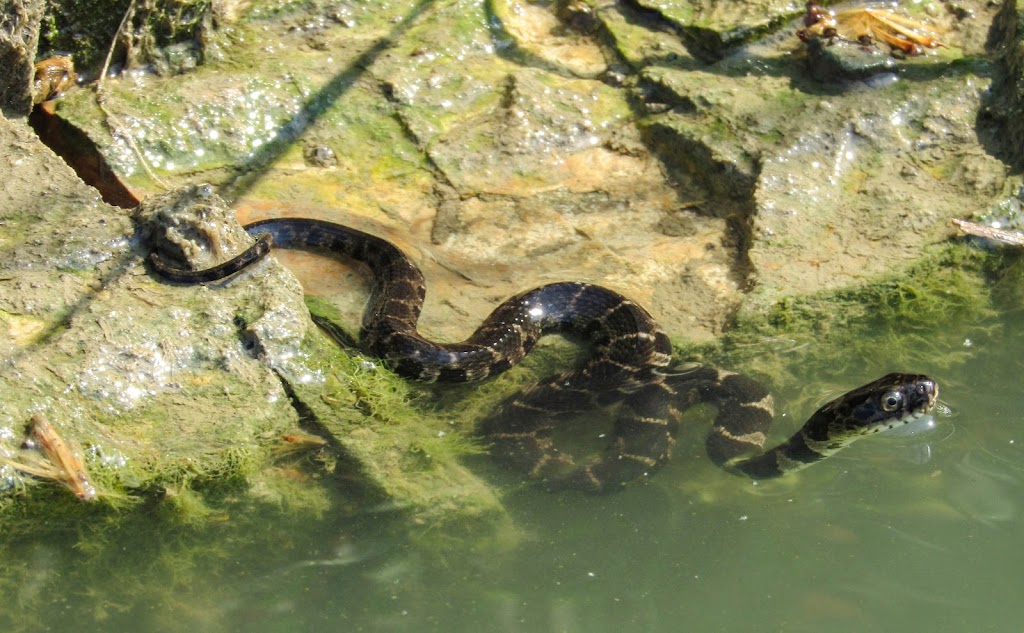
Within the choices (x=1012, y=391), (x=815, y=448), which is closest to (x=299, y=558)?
(x=815, y=448)

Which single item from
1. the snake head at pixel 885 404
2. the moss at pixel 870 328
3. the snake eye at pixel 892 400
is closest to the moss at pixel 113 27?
the moss at pixel 870 328

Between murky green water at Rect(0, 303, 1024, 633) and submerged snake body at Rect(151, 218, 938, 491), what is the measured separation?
24cm

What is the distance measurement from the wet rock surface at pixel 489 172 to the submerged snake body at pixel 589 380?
20 centimetres

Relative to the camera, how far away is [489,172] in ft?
23.9

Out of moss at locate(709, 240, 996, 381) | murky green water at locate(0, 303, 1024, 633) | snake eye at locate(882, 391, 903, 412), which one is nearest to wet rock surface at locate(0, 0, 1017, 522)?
moss at locate(709, 240, 996, 381)

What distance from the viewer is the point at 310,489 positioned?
16.8 feet

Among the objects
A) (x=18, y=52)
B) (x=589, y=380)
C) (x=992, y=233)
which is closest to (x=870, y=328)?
(x=992, y=233)

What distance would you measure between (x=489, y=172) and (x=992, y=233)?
354 centimetres

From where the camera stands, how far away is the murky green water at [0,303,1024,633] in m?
4.53

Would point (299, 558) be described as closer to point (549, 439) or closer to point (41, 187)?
point (549, 439)

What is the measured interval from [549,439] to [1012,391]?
280cm

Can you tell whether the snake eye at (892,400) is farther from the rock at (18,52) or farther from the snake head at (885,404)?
the rock at (18,52)

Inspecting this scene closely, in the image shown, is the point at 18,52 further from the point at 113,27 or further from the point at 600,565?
the point at 600,565

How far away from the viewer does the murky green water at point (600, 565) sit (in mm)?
4531
